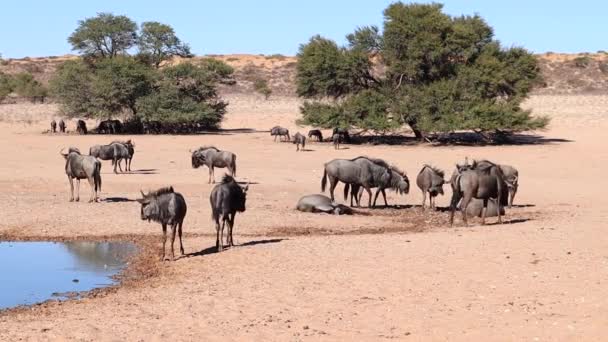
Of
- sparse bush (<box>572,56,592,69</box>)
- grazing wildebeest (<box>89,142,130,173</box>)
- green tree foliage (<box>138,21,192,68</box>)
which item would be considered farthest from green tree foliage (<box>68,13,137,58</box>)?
sparse bush (<box>572,56,592,69</box>)

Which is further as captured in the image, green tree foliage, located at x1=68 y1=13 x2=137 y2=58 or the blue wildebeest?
green tree foliage, located at x1=68 y1=13 x2=137 y2=58

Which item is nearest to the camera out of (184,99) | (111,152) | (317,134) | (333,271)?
(333,271)

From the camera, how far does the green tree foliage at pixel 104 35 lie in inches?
2430

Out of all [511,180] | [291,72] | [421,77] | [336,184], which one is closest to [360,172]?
[336,184]

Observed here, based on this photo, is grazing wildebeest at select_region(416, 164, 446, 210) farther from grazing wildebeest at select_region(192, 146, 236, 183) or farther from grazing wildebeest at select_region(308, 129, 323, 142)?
grazing wildebeest at select_region(308, 129, 323, 142)

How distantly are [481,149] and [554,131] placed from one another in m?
12.6

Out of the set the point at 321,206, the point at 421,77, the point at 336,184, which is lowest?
the point at 321,206

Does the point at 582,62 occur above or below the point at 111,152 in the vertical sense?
above

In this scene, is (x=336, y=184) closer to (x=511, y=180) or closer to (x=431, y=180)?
(x=431, y=180)

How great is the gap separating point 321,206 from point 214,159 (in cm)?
802

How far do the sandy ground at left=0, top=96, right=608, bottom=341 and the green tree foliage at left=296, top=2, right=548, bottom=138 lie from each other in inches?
647

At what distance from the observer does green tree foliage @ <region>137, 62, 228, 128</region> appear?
55812 mm

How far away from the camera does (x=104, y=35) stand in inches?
2463

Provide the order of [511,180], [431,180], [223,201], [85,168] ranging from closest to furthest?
[223,201] < [431,180] < [511,180] < [85,168]
